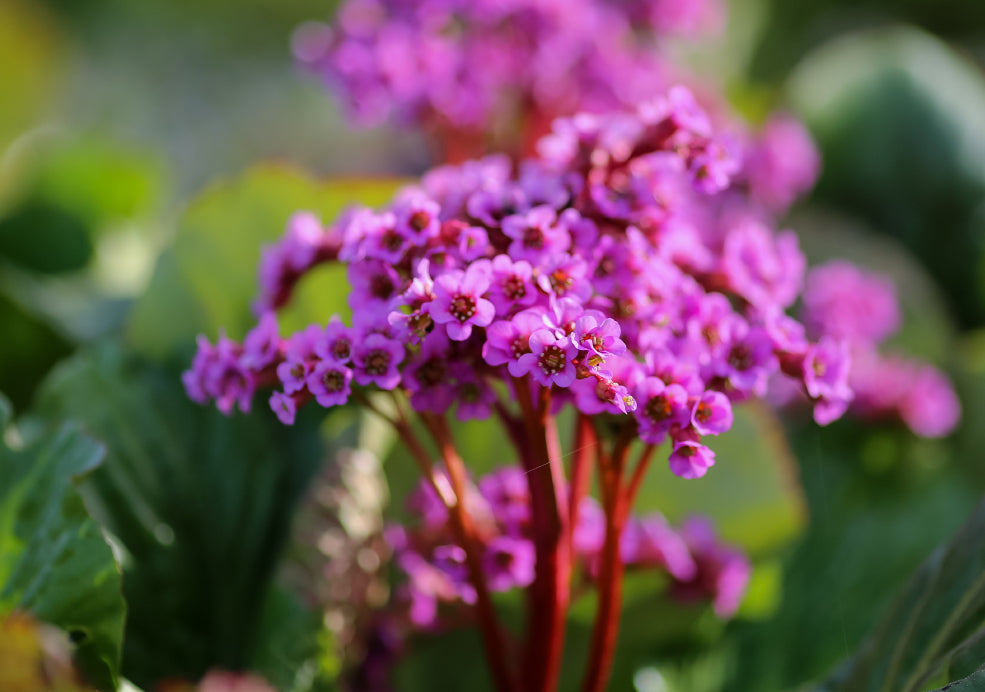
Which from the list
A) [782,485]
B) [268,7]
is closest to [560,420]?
[782,485]

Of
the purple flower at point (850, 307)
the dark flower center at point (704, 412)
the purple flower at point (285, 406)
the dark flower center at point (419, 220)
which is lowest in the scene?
the purple flower at point (850, 307)

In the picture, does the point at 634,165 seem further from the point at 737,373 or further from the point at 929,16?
the point at 929,16

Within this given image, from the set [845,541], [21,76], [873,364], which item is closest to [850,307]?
[873,364]

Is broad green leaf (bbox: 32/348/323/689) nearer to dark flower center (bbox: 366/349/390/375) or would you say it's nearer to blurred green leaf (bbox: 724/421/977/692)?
dark flower center (bbox: 366/349/390/375)

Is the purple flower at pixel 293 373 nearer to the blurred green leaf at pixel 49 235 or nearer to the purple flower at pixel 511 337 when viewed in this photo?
the purple flower at pixel 511 337

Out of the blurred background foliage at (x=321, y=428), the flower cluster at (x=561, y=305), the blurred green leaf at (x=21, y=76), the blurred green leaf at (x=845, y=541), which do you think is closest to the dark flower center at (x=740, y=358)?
the flower cluster at (x=561, y=305)

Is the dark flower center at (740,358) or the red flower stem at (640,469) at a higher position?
the dark flower center at (740,358)
